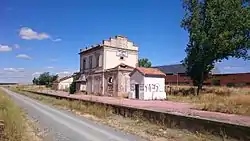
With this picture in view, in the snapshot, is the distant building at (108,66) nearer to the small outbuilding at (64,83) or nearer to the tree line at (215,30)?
the tree line at (215,30)

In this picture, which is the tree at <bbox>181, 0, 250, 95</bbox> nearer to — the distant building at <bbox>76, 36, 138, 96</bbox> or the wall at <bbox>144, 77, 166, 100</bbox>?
the wall at <bbox>144, 77, 166, 100</bbox>

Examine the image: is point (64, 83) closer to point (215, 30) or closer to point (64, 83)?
point (64, 83)

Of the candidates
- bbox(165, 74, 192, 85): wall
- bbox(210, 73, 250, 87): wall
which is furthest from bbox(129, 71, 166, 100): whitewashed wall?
bbox(165, 74, 192, 85): wall

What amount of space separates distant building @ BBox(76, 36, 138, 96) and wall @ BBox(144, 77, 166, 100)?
8.27m

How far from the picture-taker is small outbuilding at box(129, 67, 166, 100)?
37.8m

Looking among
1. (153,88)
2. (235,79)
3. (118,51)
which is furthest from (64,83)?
(153,88)

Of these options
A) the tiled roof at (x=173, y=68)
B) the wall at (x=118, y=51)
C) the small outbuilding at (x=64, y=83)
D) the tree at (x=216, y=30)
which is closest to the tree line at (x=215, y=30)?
the tree at (x=216, y=30)

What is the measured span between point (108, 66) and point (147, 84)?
15.5 metres

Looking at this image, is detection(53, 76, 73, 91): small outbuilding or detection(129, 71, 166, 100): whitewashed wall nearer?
detection(129, 71, 166, 100): whitewashed wall

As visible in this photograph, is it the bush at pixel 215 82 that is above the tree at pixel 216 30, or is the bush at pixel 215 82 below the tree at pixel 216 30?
below

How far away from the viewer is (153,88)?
38406 millimetres

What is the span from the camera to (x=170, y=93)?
45.5 m

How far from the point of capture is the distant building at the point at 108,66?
4662 centimetres

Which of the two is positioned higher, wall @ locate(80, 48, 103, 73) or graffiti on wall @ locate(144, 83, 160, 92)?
wall @ locate(80, 48, 103, 73)
